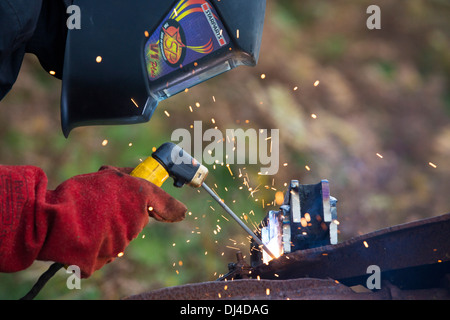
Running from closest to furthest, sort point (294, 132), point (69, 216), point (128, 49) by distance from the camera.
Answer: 1. point (69, 216)
2. point (128, 49)
3. point (294, 132)

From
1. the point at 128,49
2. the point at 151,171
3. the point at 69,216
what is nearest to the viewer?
the point at 69,216

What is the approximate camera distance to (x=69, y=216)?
92cm

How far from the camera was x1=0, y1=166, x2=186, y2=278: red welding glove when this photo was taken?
3.00 ft

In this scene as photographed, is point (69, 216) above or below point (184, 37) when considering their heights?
below

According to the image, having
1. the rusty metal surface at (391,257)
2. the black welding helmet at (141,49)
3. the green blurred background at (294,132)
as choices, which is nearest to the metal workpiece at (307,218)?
the rusty metal surface at (391,257)

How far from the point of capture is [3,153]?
2.92 meters

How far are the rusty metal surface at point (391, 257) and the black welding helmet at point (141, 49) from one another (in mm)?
519

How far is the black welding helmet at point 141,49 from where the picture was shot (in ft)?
4.14

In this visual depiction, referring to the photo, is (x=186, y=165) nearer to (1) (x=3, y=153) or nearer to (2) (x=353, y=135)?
(1) (x=3, y=153)

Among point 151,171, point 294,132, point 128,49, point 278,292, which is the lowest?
point 278,292

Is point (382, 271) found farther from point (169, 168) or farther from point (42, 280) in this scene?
point (42, 280)

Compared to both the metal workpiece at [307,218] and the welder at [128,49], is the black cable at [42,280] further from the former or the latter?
the metal workpiece at [307,218]

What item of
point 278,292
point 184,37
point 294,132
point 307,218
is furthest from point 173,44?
point 294,132

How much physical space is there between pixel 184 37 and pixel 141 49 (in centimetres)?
11
